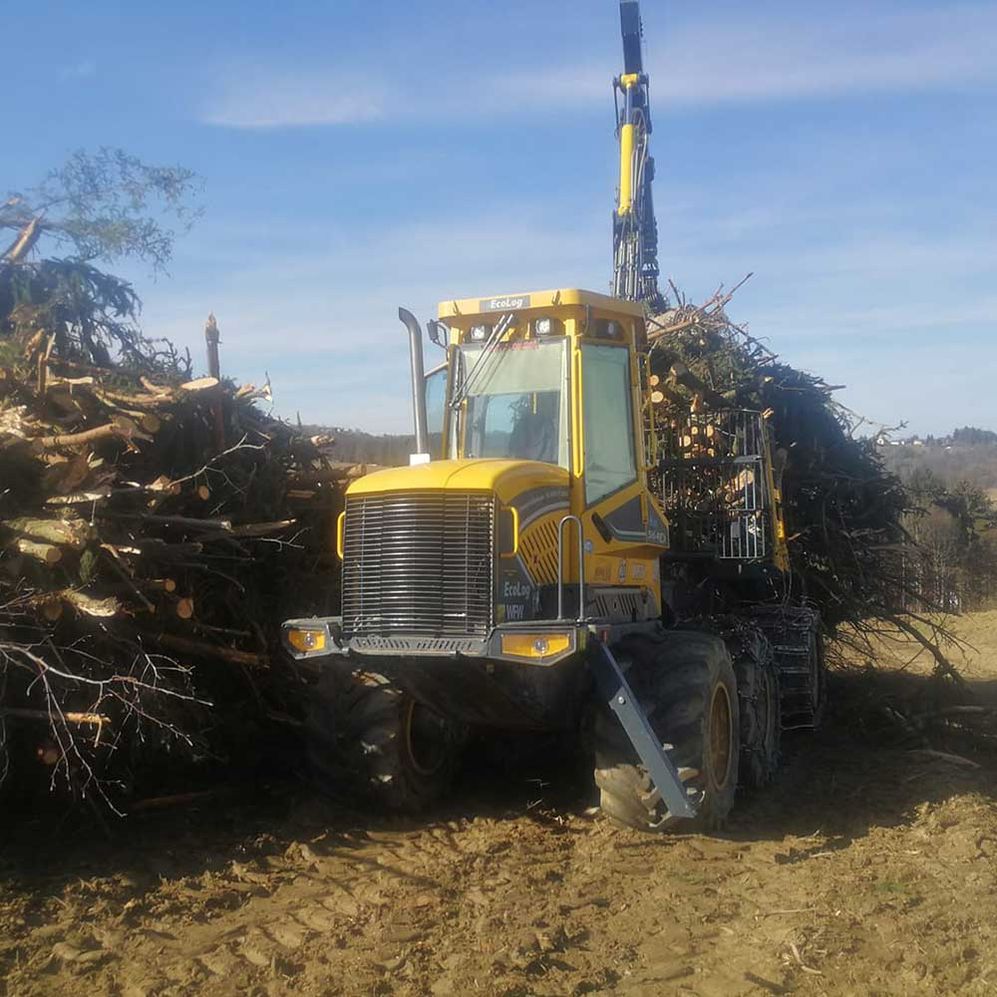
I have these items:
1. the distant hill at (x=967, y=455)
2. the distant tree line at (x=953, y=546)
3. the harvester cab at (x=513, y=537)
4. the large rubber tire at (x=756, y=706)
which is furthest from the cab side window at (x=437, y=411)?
the distant hill at (x=967, y=455)

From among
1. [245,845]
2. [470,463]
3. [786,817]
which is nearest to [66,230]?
[470,463]

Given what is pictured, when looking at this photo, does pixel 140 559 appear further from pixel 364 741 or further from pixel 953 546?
pixel 953 546

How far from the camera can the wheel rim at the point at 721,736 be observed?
23.3 feet

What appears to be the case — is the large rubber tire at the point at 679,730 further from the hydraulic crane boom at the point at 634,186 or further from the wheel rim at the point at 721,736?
the hydraulic crane boom at the point at 634,186

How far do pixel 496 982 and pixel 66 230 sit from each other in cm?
783

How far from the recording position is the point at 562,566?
6461mm

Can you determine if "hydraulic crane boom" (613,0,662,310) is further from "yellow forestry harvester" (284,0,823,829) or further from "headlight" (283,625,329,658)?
"headlight" (283,625,329,658)

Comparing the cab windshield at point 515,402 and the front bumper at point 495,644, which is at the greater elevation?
the cab windshield at point 515,402

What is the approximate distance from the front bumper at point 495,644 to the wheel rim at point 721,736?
5.33ft

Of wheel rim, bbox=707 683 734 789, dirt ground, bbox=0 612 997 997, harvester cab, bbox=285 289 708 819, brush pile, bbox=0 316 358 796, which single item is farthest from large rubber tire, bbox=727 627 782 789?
brush pile, bbox=0 316 358 796

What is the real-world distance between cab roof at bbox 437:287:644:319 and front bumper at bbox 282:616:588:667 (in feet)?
6.95

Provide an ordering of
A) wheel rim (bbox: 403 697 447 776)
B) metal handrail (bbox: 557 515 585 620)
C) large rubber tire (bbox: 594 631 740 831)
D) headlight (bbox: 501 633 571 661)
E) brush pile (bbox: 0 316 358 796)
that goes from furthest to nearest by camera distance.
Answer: wheel rim (bbox: 403 697 447 776), large rubber tire (bbox: 594 631 740 831), metal handrail (bbox: 557 515 585 620), brush pile (bbox: 0 316 358 796), headlight (bbox: 501 633 571 661)

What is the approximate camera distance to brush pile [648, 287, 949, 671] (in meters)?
10.2

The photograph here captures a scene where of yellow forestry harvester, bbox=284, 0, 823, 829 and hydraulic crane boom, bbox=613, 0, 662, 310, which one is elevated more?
hydraulic crane boom, bbox=613, 0, 662, 310
